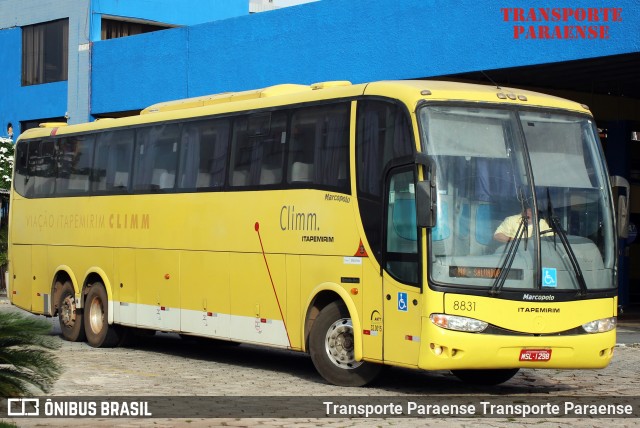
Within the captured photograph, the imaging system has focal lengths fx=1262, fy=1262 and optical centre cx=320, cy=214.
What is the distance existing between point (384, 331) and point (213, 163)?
4626 millimetres

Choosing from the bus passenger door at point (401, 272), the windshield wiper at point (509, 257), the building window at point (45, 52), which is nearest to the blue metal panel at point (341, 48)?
the building window at point (45, 52)

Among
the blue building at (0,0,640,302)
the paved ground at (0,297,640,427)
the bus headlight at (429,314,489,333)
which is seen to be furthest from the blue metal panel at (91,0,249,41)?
the bus headlight at (429,314,489,333)

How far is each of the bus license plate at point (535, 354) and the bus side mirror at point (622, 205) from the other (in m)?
1.78

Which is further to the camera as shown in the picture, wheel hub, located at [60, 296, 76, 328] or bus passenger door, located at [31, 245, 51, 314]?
bus passenger door, located at [31, 245, 51, 314]

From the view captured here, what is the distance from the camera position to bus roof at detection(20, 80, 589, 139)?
13.6 m

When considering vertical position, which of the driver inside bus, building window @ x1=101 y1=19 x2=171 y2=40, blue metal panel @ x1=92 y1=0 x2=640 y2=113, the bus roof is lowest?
the driver inside bus

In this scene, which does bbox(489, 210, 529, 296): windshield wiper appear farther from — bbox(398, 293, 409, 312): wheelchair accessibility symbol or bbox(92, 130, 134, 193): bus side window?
bbox(92, 130, 134, 193): bus side window

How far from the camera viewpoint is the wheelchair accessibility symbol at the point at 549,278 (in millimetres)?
13234

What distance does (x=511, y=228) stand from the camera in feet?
43.3

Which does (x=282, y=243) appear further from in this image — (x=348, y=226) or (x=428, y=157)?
(x=428, y=157)

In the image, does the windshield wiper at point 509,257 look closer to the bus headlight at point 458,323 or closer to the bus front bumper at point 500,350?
the bus headlight at point 458,323

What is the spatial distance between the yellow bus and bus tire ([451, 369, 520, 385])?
0.02 m

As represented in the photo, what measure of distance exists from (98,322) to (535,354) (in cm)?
890

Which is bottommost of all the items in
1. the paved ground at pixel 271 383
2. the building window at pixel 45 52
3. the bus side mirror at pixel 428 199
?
the paved ground at pixel 271 383
